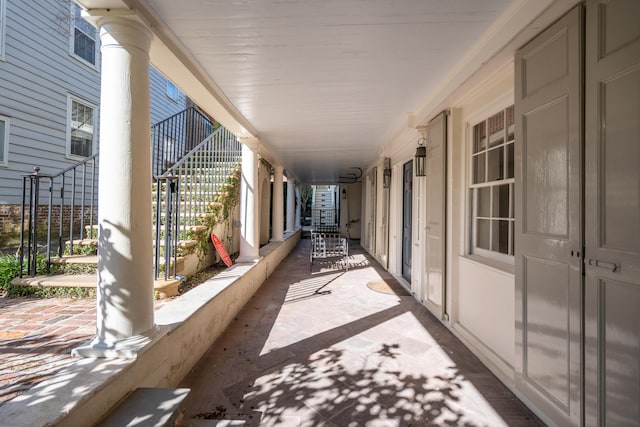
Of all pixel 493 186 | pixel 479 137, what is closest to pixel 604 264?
pixel 493 186

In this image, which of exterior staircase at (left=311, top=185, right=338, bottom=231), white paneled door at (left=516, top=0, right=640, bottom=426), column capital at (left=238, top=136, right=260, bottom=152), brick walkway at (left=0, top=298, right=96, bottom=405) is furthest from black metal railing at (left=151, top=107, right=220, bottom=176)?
exterior staircase at (left=311, top=185, right=338, bottom=231)

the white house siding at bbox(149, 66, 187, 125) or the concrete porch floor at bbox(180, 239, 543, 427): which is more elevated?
the white house siding at bbox(149, 66, 187, 125)

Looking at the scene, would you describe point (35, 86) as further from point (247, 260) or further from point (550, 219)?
point (550, 219)

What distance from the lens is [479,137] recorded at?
327 centimetres

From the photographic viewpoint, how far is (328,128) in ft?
16.3

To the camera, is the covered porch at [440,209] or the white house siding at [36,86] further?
the white house siding at [36,86]

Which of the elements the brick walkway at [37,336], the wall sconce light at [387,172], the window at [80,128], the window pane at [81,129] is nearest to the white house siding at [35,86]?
the window at [80,128]

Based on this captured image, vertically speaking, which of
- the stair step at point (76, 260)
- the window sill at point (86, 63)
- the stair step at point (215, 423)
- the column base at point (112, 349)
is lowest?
the stair step at point (215, 423)

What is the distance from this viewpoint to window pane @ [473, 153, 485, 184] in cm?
318

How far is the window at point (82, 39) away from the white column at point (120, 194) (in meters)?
7.30

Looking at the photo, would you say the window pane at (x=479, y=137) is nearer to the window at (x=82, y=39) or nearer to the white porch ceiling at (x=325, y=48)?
the white porch ceiling at (x=325, y=48)

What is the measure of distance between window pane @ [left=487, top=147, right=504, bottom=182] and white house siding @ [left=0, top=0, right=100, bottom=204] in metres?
7.95

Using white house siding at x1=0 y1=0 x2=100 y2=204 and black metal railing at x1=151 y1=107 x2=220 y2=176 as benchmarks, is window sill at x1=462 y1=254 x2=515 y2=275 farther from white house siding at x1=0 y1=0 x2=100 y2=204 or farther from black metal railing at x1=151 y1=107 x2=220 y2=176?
white house siding at x1=0 y1=0 x2=100 y2=204

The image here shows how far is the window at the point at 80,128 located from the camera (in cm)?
718
